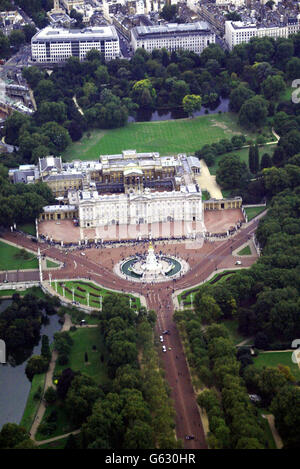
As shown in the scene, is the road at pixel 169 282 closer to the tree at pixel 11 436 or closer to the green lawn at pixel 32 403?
the green lawn at pixel 32 403

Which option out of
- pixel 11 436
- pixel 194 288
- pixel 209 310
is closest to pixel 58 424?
pixel 11 436

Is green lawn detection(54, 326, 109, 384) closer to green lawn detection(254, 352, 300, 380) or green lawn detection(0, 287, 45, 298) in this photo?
green lawn detection(0, 287, 45, 298)

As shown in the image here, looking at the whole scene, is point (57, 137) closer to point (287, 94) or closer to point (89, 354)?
point (287, 94)

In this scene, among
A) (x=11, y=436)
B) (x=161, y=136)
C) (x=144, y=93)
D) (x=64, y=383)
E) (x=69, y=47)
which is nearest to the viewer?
(x=11, y=436)

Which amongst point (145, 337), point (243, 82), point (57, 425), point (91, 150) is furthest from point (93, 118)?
point (57, 425)

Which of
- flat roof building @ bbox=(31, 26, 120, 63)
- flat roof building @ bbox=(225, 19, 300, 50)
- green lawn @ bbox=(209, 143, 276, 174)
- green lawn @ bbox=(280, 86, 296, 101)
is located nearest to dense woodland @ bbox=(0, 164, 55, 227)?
green lawn @ bbox=(209, 143, 276, 174)

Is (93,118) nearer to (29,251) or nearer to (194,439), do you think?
(29,251)

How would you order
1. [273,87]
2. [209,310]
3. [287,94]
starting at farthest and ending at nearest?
[287,94], [273,87], [209,310]
